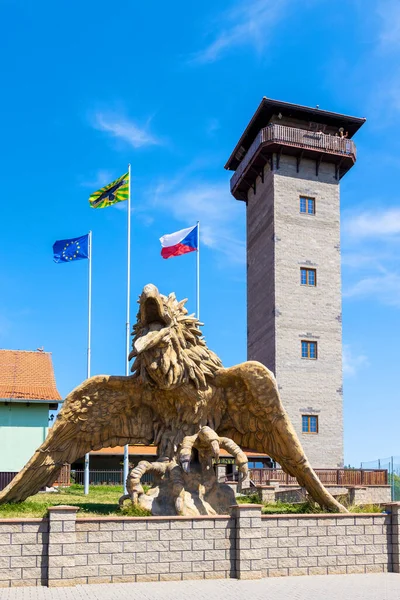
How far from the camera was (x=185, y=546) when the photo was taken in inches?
418

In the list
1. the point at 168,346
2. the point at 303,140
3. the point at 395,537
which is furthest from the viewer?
the point at 303,140

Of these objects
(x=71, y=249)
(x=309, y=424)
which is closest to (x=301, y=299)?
(x=309, y=424)

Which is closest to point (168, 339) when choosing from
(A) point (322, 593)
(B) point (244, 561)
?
(B) point (244, 561)

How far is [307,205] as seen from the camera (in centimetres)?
3331

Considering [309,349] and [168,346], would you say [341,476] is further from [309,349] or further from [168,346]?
[168,346]

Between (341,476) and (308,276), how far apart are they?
31.7 ft

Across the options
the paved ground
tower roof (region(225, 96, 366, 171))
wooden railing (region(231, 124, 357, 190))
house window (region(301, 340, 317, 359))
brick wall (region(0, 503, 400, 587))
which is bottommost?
the paved ground

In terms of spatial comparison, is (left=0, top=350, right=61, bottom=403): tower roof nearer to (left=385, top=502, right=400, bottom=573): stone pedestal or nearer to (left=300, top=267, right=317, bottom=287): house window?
(left=300, top=267, right=317, bottom=287): house window

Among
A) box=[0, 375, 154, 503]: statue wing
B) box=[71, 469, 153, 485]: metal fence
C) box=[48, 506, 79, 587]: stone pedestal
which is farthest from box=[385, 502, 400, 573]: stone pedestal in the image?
box=[71, 469, 153, 485]: metal fence

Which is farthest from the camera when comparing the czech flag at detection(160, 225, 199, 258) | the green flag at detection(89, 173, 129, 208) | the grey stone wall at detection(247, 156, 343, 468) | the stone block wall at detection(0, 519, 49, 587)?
the grey stone wall at detection(247, 156, 343, 468)

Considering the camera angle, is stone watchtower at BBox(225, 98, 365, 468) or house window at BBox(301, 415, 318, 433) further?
stone watchtower at BBox(225, 98, 365, 468)

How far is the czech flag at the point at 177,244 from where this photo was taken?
24.5 m

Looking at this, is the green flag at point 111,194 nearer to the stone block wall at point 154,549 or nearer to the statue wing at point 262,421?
the statue wing at point 262,421

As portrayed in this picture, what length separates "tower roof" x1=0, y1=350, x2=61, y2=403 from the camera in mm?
26438
